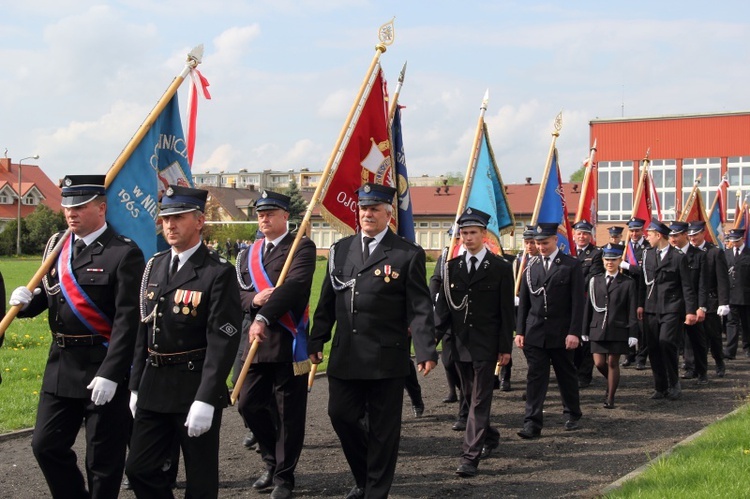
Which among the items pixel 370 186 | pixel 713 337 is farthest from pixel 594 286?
pixel 370 186

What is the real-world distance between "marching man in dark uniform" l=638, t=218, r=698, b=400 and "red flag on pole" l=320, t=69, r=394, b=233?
15.5 feet

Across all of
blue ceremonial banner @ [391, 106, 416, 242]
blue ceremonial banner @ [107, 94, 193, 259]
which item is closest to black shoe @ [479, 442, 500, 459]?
blue ceremonial banner @ [391, 106, 416, 242]

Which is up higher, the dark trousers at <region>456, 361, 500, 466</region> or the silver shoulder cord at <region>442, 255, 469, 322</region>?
the silver shoulder cord at <region>442, 255, 469, 322</region>

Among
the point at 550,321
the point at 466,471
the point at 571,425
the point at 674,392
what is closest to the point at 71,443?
the point at 466,471

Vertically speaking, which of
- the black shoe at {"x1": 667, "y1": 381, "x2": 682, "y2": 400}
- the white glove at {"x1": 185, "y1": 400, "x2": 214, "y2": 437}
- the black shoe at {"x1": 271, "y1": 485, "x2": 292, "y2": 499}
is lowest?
the black shoe at {"x1": 271, "y1": 485, "x2": 292, "y2": 499}

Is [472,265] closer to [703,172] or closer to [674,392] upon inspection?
[674,392]

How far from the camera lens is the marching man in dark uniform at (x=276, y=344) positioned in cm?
704

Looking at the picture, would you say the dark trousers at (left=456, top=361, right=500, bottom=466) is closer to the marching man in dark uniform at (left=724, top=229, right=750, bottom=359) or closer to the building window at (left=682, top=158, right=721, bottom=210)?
the marching man in dark uniform at (left=724, top=229, right=750, bottom=359)

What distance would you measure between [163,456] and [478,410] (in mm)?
3190

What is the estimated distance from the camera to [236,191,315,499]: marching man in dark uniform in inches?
277

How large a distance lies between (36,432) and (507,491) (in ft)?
11.2

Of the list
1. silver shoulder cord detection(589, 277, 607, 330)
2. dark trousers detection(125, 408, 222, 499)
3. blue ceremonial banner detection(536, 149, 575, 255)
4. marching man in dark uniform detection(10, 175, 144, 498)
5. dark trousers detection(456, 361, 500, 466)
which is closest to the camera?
dark trousers detection(125, 408, 222, 499)

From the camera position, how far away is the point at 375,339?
6582mm

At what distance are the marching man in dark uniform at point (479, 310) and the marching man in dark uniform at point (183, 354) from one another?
122 inches
